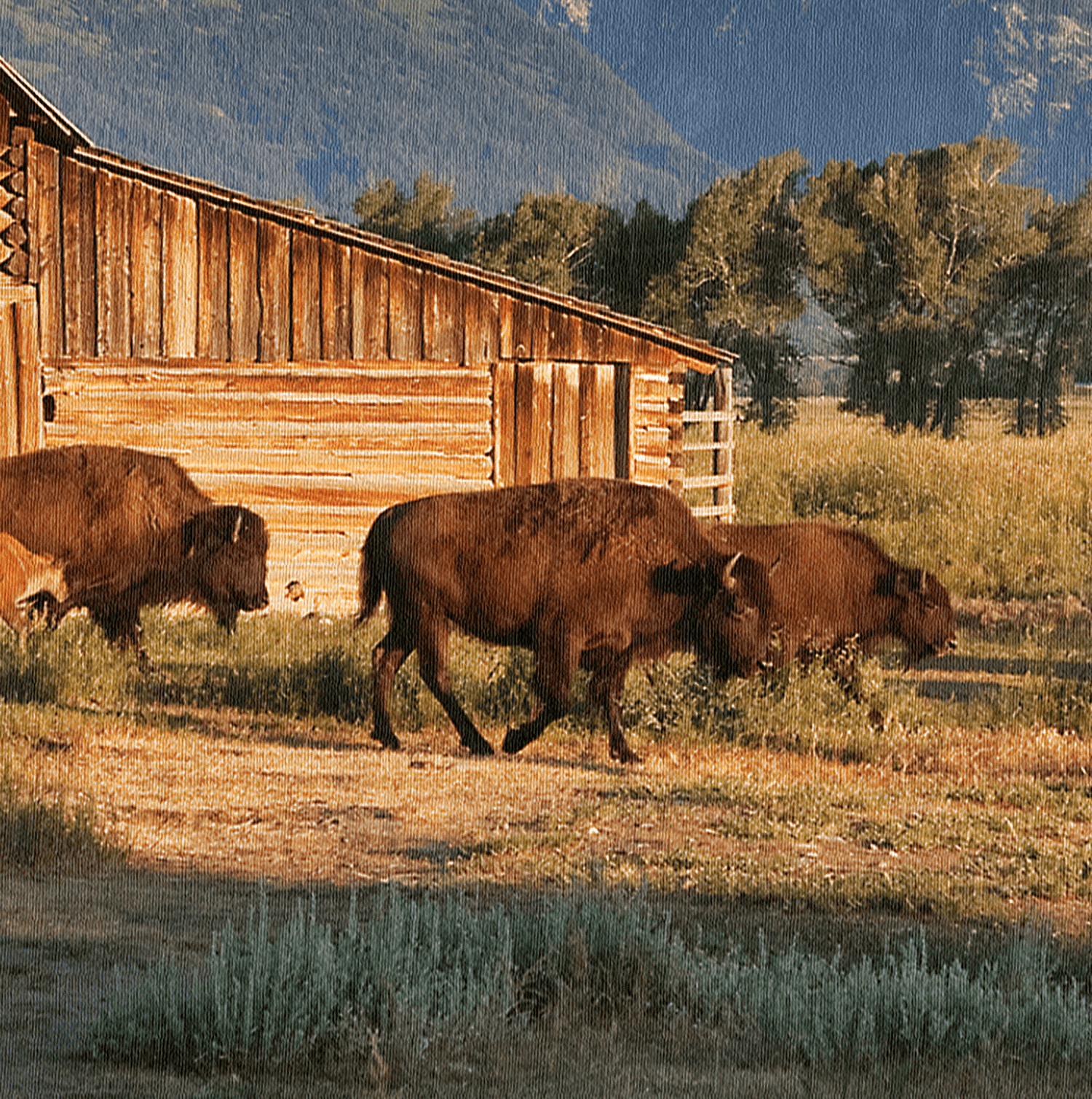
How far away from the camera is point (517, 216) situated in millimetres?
48844

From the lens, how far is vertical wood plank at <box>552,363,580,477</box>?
16.9 meters

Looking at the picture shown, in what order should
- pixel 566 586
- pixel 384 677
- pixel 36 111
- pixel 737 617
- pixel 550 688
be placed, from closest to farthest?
pixel 550 688 → pixel 566 586 → pixel 737 617 → pixel 384 677 → pixel 36 111

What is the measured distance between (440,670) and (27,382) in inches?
306

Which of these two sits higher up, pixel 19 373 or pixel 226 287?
pixel 226 287

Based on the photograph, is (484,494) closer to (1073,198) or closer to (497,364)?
(497,364)

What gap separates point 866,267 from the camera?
48062 millimetres

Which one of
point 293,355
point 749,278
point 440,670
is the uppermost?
point 749,278

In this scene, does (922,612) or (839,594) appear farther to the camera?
(922,612)

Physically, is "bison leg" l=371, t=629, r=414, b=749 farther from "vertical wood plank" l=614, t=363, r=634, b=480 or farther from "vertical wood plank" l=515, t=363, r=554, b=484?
"vertical wood plank" l=614, t=363, r=634, b=480

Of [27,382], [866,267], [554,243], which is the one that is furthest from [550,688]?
[866,267]

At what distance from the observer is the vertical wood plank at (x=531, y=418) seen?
16.8 meters

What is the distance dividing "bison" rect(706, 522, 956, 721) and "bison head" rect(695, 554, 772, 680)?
3.23ft

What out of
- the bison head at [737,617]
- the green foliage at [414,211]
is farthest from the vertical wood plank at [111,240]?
the green foliage at [414,211]

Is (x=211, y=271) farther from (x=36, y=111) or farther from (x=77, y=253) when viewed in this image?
(x=36, y=111)
